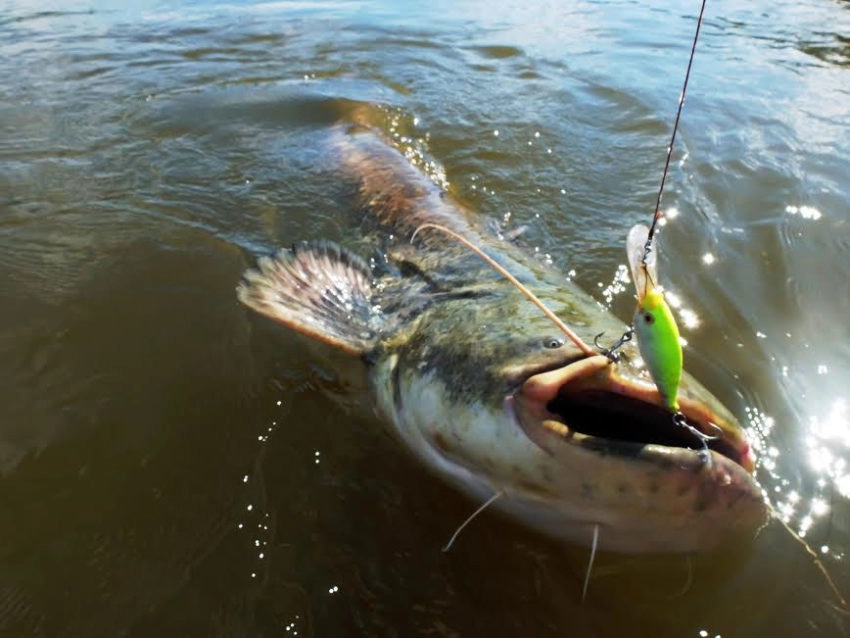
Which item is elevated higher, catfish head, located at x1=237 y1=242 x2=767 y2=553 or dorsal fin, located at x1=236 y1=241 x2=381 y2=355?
catfish head, located at x1=237 y1=242 x2=767 y2=553

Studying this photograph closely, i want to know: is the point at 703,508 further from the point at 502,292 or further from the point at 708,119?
the point at 708,119

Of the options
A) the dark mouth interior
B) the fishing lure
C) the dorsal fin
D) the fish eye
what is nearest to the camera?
the fishing lure

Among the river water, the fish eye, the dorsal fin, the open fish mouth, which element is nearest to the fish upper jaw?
the open fish mouth

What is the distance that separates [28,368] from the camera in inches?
85.9

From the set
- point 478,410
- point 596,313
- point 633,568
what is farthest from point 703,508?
point 596,313

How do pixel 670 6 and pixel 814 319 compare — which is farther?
pixel 670 6

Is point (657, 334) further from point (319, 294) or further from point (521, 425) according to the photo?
point (319, 294)

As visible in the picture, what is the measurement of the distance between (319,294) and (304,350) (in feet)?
0.78

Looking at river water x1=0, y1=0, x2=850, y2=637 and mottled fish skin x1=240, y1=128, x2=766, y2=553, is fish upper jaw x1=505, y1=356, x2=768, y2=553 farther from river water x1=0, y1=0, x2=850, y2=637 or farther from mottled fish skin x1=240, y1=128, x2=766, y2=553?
river water x1=0, y1=0, x2=850, y2=637

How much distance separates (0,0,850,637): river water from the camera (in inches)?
63.6

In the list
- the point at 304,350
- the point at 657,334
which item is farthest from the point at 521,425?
the point at 304,350

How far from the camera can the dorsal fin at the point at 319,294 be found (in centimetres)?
225

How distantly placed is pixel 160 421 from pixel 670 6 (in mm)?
10744

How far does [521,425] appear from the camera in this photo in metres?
1.46
